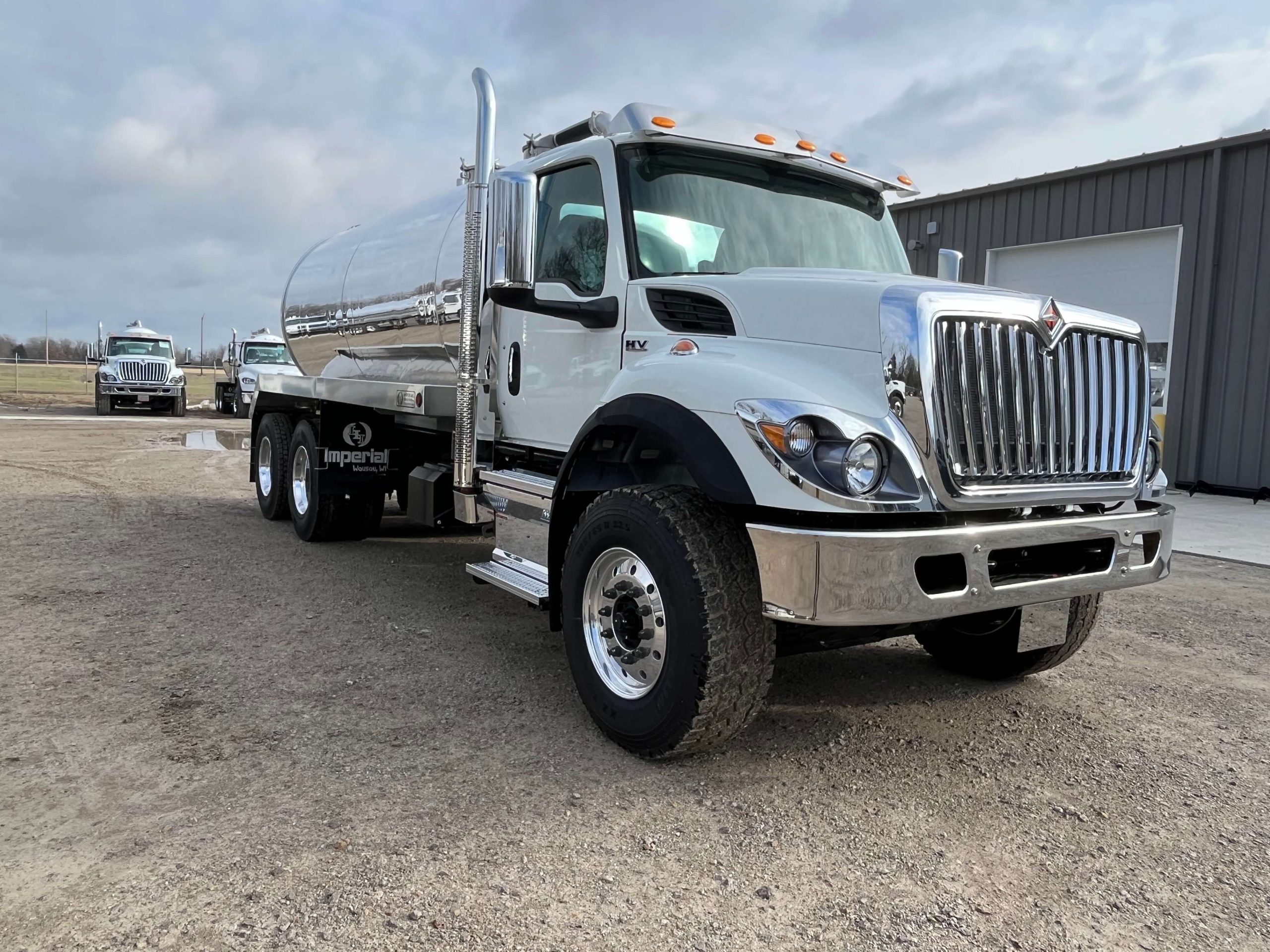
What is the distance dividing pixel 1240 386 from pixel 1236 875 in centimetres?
1071

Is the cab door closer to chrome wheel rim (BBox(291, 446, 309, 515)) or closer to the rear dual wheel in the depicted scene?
the rear dual wheel

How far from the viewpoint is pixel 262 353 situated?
27062mm

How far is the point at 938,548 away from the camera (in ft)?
9.91

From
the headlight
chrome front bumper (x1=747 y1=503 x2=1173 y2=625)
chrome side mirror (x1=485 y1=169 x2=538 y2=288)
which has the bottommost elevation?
chrome front bumper (x1=747 y1=503 x2=1173 y2=625)

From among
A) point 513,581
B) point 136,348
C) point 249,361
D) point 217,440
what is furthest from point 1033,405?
point 136,348

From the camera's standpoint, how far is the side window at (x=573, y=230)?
172 inches

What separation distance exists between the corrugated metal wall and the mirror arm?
10.4 m

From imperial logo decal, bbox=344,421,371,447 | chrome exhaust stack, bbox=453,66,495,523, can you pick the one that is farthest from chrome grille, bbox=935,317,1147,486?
imperial logo decal, bbox=344,421,371,447

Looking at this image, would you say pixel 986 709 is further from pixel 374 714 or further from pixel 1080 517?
pixel 374 714

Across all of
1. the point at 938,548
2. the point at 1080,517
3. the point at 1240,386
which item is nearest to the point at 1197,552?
the point at 1240,386

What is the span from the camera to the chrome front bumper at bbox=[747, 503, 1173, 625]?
2965 mm

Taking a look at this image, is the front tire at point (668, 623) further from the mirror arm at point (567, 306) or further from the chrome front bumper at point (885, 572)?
the mirror arm at point (567, 306)

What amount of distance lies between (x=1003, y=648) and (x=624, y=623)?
76.6 inches

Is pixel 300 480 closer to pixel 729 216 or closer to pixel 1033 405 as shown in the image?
pixel 729 216
